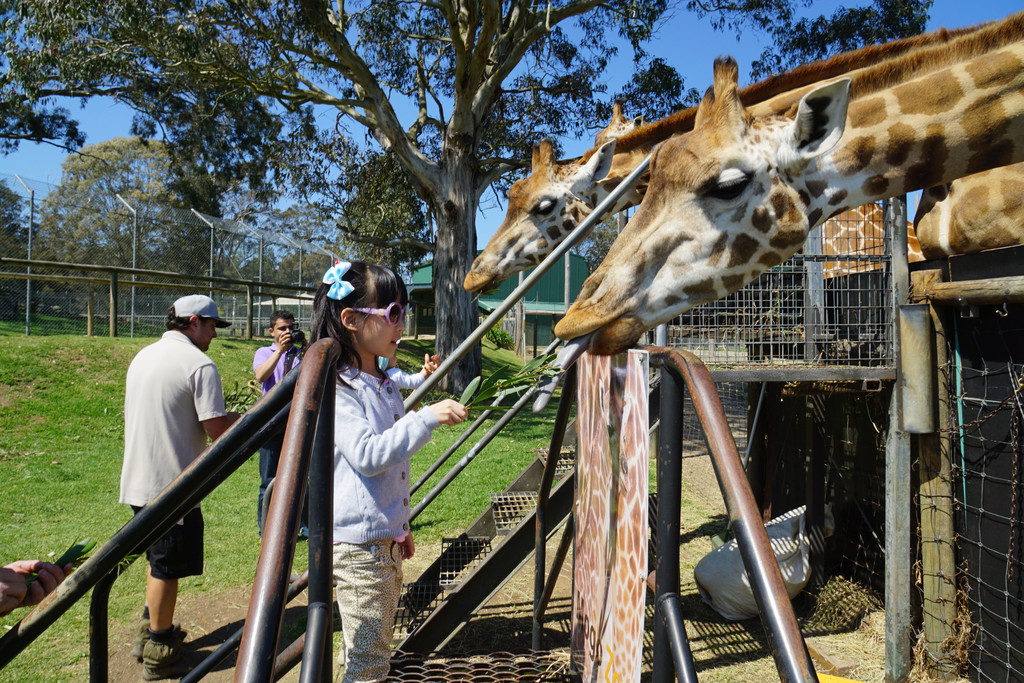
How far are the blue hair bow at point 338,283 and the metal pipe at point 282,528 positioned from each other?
3.02 ft

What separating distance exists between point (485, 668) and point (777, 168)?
2.62m

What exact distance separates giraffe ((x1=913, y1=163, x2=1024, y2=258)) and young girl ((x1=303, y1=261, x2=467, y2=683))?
2.83 m

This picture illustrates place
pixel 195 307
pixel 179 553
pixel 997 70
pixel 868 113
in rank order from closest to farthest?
pixel 997 70 < pixel 868 113 < pixel 179 553 < pixel 195 307

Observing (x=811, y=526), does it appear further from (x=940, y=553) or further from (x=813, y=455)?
(x=940, y=553)

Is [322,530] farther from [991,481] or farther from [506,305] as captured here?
[991,481]

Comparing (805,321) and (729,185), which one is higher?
(729,185)

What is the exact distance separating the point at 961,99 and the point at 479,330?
7.06ft

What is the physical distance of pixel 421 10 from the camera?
50.5 ft

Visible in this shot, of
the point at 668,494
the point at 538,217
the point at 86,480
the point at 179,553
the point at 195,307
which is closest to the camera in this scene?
the point at 668,494

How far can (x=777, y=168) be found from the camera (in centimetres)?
256

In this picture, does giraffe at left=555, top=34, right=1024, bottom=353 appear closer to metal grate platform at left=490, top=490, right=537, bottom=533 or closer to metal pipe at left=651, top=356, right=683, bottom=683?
metal pipe at left=651, top=356, right=683, bottom=683

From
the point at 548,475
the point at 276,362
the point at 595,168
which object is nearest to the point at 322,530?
the point at 548,475

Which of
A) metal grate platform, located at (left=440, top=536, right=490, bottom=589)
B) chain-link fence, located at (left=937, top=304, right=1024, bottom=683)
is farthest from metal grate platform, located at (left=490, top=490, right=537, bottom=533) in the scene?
chain-link fence, located at (left=937, top=304, right=1024, bottom=683)

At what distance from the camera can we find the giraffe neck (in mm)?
2527
